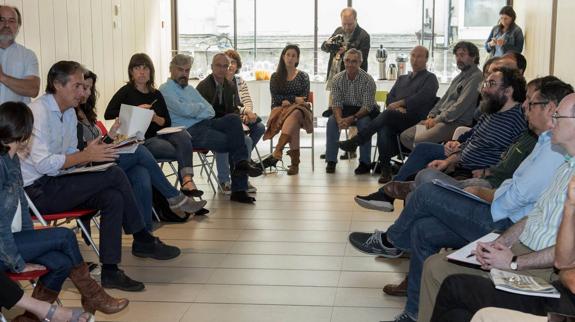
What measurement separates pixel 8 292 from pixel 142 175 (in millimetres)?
2152

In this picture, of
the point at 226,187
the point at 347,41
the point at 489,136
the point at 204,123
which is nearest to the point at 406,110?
the point at 226,187

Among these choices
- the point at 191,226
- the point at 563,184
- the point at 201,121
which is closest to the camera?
the point at 563,184

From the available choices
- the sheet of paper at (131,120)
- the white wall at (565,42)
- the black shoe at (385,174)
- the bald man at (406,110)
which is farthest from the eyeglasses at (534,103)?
the white wall at (565,42)

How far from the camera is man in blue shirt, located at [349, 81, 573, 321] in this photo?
3.28m

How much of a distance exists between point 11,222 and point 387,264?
221 centimetres

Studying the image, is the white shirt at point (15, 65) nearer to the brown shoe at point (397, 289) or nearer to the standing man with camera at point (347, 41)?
the brown shoe at point (397, 289)

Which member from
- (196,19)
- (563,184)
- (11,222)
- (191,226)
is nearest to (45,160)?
(11,222)

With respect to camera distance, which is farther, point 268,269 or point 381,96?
point 381,96

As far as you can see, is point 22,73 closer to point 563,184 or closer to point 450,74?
point 563,184

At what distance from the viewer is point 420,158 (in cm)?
532

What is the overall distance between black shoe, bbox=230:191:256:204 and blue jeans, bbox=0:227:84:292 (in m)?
3.28

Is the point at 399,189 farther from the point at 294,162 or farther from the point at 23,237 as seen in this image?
the point at 294,162

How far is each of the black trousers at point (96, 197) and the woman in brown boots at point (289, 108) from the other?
13.1 feet

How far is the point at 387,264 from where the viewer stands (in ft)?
15.2
